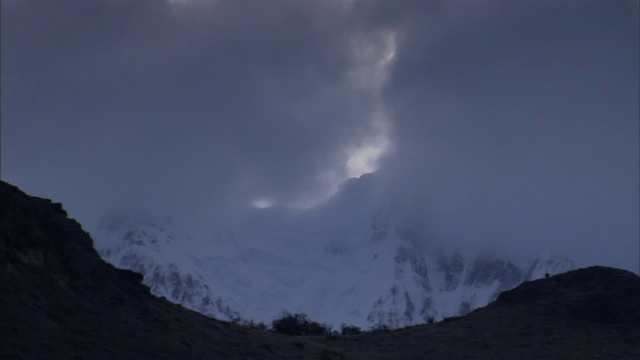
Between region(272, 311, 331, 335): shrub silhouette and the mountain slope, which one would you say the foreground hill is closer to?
the mountain slope

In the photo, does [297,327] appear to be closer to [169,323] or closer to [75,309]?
[169,323]

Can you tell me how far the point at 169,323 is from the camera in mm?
49594

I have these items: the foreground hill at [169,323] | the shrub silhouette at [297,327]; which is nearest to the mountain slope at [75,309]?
the foreground hill at [169,323]

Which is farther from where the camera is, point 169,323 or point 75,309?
point 169,323

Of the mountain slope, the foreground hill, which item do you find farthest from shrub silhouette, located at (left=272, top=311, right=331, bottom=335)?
the mountain slope

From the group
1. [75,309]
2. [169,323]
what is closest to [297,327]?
[169,323]

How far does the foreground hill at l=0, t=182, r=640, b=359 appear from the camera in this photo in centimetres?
4288

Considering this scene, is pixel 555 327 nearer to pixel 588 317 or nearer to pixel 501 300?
pixel 588 317

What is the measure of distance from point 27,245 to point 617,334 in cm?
3315

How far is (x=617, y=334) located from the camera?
6250 centimetres

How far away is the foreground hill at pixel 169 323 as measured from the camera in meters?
42.9

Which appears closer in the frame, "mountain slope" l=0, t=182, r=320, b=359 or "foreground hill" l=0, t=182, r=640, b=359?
"mountain slope" l=0, t=182, r=320, b=359

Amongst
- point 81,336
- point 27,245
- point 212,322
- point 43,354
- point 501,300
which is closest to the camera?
point 43,354

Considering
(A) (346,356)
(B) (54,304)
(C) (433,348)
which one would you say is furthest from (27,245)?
(C) (433,348)
